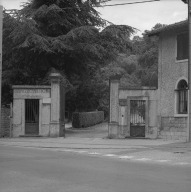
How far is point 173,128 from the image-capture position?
22.0 meters

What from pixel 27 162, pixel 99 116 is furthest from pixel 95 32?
pixel 27 162

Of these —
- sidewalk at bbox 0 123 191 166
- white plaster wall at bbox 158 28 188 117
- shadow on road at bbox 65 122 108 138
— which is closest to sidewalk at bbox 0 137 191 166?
sidewalk at bbox 0 123 191 166

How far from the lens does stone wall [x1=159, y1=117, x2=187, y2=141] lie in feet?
70.8

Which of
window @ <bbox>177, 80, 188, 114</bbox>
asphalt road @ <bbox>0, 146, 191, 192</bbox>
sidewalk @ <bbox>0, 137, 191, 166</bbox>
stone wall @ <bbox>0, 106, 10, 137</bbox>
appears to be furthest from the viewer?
stone wall @ <bbox>0, 106, 10, 137</bbox>

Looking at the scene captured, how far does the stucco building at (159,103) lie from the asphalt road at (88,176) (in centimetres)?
962

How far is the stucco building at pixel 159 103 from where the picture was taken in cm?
2203

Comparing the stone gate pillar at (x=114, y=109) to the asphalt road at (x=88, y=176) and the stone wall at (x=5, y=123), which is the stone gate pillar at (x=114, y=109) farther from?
the asphalt road at (x=88, y=176)

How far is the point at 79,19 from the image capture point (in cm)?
2914

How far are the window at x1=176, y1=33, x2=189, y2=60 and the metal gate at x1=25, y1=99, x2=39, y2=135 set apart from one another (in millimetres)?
9229

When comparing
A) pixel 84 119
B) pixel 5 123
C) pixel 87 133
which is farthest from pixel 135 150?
pixel 84 119

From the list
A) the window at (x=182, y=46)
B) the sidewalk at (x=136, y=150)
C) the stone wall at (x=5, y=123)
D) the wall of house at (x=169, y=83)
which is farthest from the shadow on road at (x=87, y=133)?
the window at (x=182, y=46)

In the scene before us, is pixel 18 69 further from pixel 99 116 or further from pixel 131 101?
pixel 99 116

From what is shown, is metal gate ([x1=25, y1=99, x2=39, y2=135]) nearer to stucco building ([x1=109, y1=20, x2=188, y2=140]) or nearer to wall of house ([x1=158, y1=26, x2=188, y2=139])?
stucco building ([x1=109, y1=20, x2=188, y2=140])

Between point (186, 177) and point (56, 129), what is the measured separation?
47.8ft
